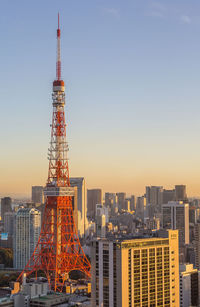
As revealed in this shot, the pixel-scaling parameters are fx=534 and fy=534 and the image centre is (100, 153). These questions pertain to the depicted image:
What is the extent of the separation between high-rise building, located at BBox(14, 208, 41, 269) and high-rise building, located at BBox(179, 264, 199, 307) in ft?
55.5

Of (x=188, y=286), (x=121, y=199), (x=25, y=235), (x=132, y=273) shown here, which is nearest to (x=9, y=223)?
(x=25, y=235)

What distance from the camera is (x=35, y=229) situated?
39.2 meters

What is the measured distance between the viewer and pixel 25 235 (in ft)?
128

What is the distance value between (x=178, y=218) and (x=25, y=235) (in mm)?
13218

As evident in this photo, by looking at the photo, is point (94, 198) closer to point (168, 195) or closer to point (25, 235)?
point (168, 195)

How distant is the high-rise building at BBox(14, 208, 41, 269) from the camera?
37375 millimetres

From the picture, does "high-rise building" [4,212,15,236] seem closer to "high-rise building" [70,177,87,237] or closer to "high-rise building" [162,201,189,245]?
"high-rise building" [70,177,87,237]

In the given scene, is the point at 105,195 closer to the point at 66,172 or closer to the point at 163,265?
the point at 66,172

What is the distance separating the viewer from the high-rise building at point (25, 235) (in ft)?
123

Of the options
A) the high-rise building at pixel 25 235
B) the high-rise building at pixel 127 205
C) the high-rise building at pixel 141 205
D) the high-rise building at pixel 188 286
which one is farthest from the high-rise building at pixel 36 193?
the high-rise building at pixel 188 286

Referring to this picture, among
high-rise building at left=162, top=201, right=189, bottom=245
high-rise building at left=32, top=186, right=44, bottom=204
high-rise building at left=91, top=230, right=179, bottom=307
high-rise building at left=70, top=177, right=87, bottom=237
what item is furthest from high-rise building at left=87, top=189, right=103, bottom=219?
high-rise building at left=91, top=230, right=179, bottom=307

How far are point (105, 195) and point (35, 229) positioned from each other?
174 ft

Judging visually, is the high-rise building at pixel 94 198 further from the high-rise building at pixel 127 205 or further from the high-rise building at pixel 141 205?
the high-rise building at pixel 141 205

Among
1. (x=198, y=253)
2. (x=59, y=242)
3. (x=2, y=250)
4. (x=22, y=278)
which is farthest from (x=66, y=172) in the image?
(x=2, y=250)
